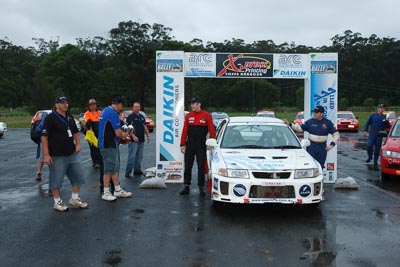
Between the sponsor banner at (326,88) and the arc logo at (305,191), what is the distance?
327 centimetres

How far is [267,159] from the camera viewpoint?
23.1 ft

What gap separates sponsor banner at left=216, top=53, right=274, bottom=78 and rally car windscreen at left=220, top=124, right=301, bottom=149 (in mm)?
1691

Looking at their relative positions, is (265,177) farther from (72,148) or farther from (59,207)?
(59,207)

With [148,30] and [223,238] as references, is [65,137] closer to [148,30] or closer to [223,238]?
[223,238]

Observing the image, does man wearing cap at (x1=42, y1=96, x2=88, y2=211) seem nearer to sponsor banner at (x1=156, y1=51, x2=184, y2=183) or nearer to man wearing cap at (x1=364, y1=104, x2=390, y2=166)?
sponsor banner at (x1=156, y1=51, x2=184, y2=183)

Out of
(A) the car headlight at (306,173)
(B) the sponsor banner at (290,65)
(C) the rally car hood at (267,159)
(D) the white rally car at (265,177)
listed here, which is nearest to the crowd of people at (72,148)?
(D) the white rally car at (265,177)

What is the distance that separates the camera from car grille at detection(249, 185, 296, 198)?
6602mm

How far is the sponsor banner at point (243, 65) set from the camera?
9727mm

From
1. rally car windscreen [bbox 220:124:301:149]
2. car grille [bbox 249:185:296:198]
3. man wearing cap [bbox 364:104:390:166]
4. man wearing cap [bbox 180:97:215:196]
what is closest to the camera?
car grille [bbox 249:185:296:198]

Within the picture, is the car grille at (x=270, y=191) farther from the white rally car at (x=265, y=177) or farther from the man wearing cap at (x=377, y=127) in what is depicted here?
the man wearing cap at (x=377, y=127)

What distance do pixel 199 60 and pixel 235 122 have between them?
1.90 metres

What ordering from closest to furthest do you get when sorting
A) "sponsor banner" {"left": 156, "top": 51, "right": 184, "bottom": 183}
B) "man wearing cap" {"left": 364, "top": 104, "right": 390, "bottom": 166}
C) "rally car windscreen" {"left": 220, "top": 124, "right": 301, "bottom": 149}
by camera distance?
1. "rally car windscreen" {"left": 220, "top": 124, "right": 301, "bottom": 149}
2. "sponsor banner" {"left": 156, "top": 51, "right": 184, "bottom": 183}
3. "man wearing cap" {"left": 364, "top": 104, "right": 390, "bottom": 166}

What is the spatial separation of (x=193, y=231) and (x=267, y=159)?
182 cm

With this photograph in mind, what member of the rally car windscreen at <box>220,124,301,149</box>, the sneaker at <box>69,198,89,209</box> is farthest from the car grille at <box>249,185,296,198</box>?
the sneaker at <box>69,198,89,209</box>
